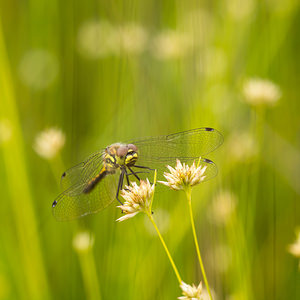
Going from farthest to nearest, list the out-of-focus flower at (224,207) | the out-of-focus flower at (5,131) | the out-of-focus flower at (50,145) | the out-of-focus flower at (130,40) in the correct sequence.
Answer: the out-of-focus flower at (130,40), the out-of-focus flower at (5,131), the out-of-focus flower at (50,145), the out-of-focus flower at (224,207)

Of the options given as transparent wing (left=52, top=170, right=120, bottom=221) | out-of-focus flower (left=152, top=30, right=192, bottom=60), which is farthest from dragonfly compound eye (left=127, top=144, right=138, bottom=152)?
out-of-focus flower (left=152, top=30, right=192, bottom=60)

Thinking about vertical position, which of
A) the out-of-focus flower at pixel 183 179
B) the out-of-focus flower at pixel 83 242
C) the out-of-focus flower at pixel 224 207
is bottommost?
the out-of-focus flower at pixel 83 242

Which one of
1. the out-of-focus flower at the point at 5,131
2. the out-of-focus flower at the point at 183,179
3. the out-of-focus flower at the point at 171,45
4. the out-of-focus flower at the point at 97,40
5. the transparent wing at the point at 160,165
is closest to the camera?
the out-of-focus flower at the point at 183,179

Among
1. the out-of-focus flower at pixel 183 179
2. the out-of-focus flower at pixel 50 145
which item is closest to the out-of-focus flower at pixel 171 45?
the out-of-focus flower at pixel 50 145

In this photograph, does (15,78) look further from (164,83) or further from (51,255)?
(51,255)

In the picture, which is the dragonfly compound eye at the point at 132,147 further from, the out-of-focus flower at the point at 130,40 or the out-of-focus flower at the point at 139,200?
the out-of-focus flower at the point at 130,40

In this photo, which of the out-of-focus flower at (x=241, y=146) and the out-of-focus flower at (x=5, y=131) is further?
the out-of-focus flower at (x=5, y=131)

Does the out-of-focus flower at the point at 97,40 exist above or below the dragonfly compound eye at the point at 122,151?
above

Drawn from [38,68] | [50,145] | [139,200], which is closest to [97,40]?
[38,68]
